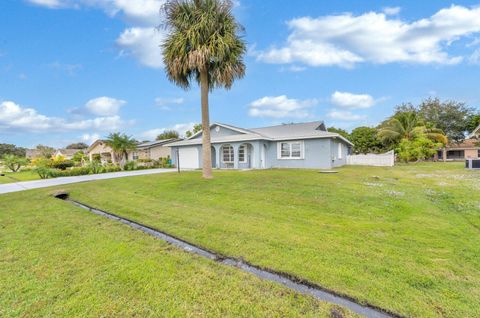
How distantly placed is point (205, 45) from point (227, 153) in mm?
11208

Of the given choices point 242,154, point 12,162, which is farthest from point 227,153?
point 12,162

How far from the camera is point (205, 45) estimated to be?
12.0 m

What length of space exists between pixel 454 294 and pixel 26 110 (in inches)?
1621

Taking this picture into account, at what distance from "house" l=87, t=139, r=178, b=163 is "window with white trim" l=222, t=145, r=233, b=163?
43.3 feet

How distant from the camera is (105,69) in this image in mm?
19234

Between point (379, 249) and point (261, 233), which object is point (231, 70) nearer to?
point (261, 233)

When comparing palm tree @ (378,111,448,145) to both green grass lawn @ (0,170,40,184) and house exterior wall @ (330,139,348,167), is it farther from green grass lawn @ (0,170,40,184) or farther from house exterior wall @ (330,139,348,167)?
green grass lawn @ (0,170,40,184)

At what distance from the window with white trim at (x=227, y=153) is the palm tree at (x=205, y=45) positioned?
327 inches

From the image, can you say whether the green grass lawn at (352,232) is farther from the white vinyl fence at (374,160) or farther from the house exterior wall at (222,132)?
the white vinyl fence at (374,160)

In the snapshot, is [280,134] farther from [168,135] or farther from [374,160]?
[168,135]

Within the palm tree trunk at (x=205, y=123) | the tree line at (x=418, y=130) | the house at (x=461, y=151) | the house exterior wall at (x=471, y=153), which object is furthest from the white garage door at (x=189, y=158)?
the house exterior wall at (x=471, y=153)

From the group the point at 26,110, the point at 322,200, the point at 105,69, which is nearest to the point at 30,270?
the point at 322,200

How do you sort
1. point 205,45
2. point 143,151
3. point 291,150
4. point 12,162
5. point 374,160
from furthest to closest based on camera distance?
point 143,151
point 12,162
point 374,160
point 291,150
point 205,45

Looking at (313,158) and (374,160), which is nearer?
(313,158)
